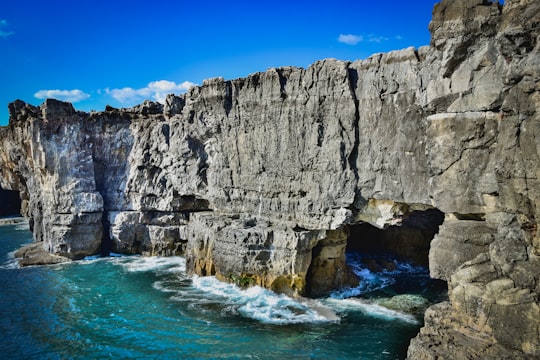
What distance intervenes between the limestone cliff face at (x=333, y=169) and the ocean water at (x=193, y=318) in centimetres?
222

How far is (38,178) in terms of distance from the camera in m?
36.0

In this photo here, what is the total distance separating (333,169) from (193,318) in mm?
11150

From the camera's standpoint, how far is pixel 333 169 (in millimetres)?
22953

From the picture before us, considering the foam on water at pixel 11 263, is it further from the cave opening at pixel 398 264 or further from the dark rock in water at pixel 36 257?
the cave opening at pixel 398 264

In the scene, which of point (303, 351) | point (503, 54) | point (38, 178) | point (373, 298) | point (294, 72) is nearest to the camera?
point (503, 54)

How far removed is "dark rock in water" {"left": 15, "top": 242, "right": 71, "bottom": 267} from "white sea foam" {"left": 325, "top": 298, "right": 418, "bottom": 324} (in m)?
22.3

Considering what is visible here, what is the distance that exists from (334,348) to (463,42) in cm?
1350

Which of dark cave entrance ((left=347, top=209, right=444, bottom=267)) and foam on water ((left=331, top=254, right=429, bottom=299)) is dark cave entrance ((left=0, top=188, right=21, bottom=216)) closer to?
dark cave entrance ((left=347, top=209, right=444, bottom=267))

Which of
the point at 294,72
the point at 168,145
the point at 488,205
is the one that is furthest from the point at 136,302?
the point at 488,205

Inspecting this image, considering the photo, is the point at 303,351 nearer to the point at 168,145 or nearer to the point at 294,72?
the point at 294,72

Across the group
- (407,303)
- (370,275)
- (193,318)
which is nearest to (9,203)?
(193,318)

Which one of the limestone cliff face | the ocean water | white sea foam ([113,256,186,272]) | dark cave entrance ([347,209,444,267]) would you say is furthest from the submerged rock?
white sea foam ([113,256,186,272])

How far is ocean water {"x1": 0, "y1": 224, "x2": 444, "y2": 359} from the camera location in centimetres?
1758

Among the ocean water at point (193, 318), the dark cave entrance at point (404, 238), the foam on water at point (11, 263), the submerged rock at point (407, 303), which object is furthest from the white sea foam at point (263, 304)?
the foam on water at point (11, 263)
